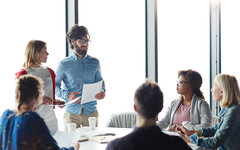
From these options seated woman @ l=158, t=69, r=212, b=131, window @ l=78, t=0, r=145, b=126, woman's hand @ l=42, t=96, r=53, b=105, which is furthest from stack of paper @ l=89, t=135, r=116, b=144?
window @ l=78, t=0, r=145, b=126

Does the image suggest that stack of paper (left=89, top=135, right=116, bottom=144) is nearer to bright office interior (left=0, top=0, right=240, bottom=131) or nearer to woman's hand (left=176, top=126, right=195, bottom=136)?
woman's hand (left=176, top=126, right=195, bottom=136)

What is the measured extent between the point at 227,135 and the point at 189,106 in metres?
0.73

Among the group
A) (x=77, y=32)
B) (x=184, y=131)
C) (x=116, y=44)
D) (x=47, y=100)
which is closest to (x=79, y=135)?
(x=47, y=100)

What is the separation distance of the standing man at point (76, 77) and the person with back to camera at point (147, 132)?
166cm

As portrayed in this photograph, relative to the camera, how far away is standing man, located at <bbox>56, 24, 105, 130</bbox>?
3.11 m

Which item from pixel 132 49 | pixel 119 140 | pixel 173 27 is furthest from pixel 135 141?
pixel 173 27

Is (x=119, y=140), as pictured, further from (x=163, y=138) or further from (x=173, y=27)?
(x=173, y=27)

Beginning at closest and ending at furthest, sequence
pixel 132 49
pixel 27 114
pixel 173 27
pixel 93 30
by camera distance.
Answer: pixel 27 114 < pixel 93 30 < pixel 132 49 < pixel 173 27

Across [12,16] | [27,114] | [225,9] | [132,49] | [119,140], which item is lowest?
[119,140]

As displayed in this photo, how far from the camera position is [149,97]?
1.43 m

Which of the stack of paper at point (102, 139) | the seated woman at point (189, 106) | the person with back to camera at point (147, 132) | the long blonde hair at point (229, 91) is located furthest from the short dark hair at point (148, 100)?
the seated woman at point (189, 106)

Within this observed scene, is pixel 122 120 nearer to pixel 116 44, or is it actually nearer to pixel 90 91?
pixel 90 91

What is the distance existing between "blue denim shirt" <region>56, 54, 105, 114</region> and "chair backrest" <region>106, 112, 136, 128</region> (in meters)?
0.27

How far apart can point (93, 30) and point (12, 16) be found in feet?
4.19
